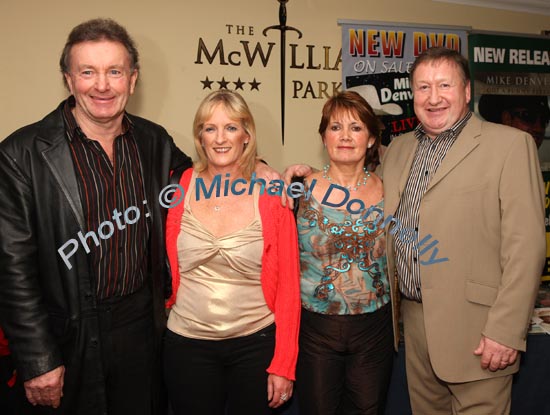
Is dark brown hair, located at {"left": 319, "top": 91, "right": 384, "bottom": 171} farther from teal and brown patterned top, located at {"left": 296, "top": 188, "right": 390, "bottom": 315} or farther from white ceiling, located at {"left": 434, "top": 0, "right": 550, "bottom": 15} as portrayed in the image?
white ceiling, located at {"left": 434, "top": 0, "right": 550, "bottom": 15}

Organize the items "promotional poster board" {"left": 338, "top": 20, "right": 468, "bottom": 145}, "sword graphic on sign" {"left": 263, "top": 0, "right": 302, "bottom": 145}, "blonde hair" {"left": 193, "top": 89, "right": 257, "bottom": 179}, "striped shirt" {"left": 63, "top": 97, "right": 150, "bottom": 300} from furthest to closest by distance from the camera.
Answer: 1. "promotional poster board" {"left": 338, "top": 20, "right": 468, "bottom": 145}
2. "sword graphic on sign" {"left": 263, "top": 0, "right": 302, "bottom": 145}
3. "blonde hair" {"left": 193, "top": 89, "right": 257, "bottom": 179}
4. "striped shirt" {"left": 63, "top": 97, "right": 150, "bottom": 300}

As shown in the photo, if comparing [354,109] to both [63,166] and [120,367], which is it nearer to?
[63,166]

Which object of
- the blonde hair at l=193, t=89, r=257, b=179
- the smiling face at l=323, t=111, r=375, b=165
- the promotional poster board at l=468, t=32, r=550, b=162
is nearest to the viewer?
the blonde hair at l=193, t=89, r=257, b=179

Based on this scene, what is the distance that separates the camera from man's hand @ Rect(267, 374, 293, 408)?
1802 millimetres

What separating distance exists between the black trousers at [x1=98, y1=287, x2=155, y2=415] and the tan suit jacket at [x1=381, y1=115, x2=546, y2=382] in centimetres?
99

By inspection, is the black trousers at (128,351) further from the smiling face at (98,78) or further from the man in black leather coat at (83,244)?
the smiling face at (98,78)

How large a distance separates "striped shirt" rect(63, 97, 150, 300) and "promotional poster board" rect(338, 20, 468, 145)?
2016 millimetres

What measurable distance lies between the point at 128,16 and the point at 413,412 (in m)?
2.68

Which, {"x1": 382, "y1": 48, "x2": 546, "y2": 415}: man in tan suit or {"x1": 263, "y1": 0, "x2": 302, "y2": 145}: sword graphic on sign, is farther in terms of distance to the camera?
{"x1": 263, "y1": 0, "x2": 302, "y2": 145}: sword graphic on sign

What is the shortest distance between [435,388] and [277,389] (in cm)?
70

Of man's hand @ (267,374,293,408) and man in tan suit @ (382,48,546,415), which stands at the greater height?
man in tan suit @ (382,48,546,415)

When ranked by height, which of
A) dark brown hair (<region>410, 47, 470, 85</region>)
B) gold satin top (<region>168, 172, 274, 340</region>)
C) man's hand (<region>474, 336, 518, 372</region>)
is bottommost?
man's hand (<region>474, 336, 518, 372</region>)

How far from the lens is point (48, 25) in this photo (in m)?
2.85

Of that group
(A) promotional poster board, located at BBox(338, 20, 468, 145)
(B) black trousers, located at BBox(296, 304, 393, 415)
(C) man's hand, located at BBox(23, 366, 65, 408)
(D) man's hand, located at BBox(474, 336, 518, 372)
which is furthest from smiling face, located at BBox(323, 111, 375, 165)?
(A) promotional poster board, located at BBox(338, 20, 468, 145)
